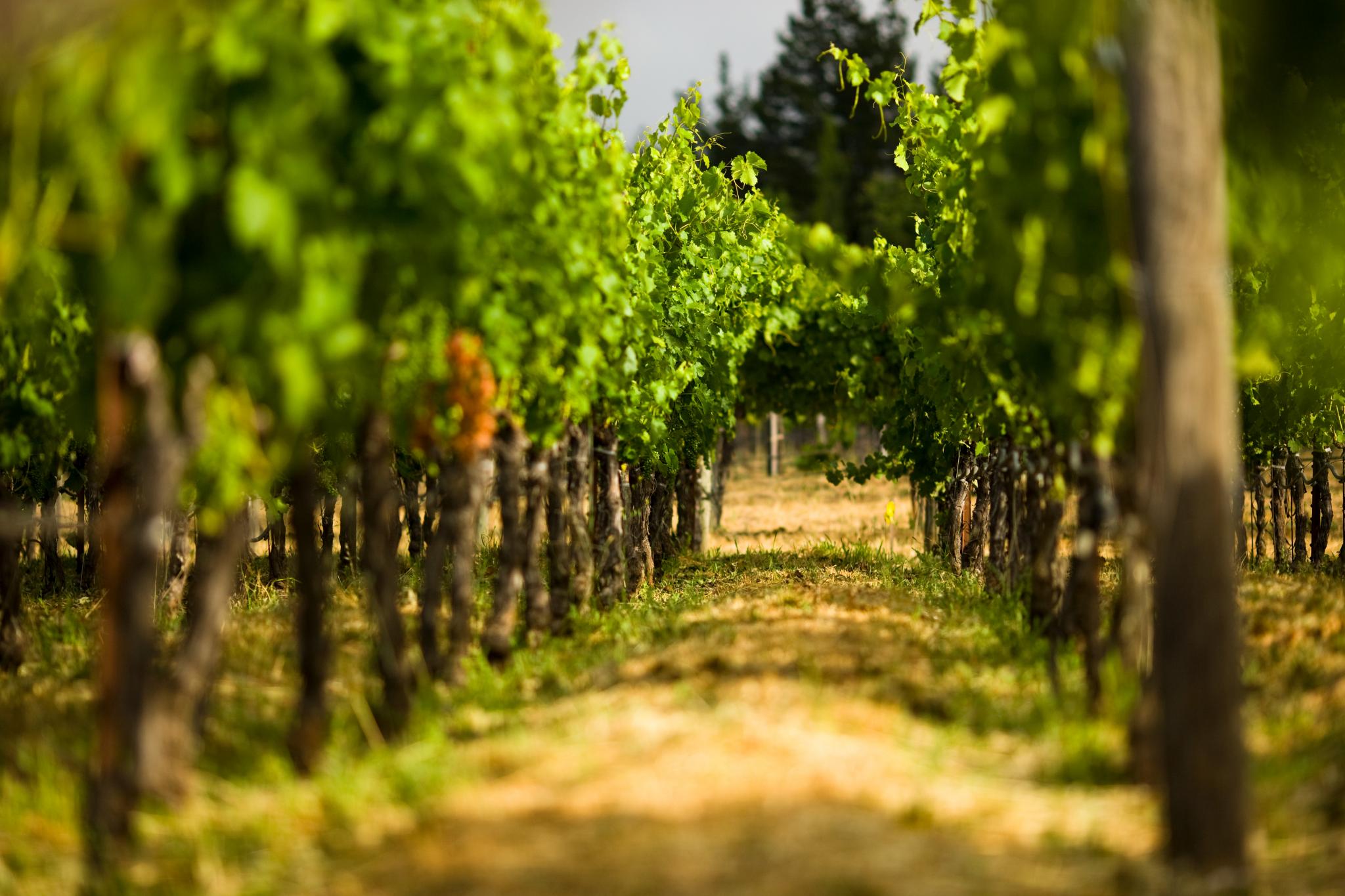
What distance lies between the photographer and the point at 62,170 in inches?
168

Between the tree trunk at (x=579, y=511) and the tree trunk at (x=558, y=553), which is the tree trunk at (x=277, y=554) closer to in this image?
the tree trunk at (x=579, y=511)

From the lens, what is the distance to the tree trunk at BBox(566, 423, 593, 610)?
392 inches

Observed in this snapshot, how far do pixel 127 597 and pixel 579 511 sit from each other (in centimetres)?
581

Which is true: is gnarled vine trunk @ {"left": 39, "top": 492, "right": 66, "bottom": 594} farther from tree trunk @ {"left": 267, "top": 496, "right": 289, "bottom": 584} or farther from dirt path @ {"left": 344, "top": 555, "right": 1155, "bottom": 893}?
dirt path @ {"left": 344, "top": 555, "right": 1155, "bottom": 893}

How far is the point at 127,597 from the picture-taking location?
4.36 m

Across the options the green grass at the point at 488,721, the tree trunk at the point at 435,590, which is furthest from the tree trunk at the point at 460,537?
the green grass at the point at 488,721

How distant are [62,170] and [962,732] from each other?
443cm

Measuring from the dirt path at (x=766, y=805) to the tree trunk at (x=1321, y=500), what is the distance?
10.6 meters

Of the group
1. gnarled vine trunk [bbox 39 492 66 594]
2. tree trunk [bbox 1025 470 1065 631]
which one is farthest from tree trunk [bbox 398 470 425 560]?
tree trunk [bbox 1025 470 1065 631]

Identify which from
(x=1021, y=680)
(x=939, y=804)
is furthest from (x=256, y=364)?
(x=1021, y=680)

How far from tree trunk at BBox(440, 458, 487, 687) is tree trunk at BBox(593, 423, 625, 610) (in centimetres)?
375

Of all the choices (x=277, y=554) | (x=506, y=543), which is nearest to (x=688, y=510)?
(x=277, y=554)

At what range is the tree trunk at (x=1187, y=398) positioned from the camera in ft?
13.3

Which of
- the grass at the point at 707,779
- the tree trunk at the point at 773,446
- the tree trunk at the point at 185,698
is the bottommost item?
the grass at the point at 707,779
